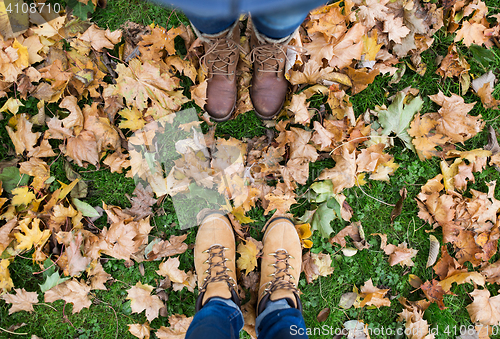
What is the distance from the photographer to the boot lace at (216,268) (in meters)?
1.91

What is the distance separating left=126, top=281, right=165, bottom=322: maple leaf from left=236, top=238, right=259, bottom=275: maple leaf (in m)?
0.66

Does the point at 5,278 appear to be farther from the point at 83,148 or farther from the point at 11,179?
the point at 83,148

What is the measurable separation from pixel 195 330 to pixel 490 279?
2.31m

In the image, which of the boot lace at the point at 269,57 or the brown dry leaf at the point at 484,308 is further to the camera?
the brown dry leaf at the point at 484,308

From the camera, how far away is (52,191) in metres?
2.00

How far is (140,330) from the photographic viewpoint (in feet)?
6.56

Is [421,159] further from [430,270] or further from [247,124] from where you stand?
[247,124]

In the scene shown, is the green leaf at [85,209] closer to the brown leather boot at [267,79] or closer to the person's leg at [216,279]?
the person's leg at [216,279]

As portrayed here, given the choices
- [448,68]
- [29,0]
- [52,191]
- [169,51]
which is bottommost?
[52,191]

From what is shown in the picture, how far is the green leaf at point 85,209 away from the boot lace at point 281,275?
1392mm

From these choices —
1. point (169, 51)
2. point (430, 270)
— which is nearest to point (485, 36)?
point (430, 270)

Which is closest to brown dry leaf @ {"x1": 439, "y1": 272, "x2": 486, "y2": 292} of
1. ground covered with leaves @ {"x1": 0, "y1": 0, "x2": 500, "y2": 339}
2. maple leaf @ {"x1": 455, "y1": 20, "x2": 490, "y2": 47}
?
ground covered with leaves @ {"x1": 0, "y1": 0, "x2": 500, "y2": 339}

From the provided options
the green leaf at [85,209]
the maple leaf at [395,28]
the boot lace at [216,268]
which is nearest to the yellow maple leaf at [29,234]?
the green leaf at [85,209]

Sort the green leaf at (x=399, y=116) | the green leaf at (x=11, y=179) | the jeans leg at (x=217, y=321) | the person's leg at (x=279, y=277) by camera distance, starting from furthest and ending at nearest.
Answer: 1. the green leaf at (x=399, y=116)
2. the green leaf at (x=11, y=179)
3. the person's leg at (x=279, y=277)
4. the jeans leg at (x=217, y=321)
